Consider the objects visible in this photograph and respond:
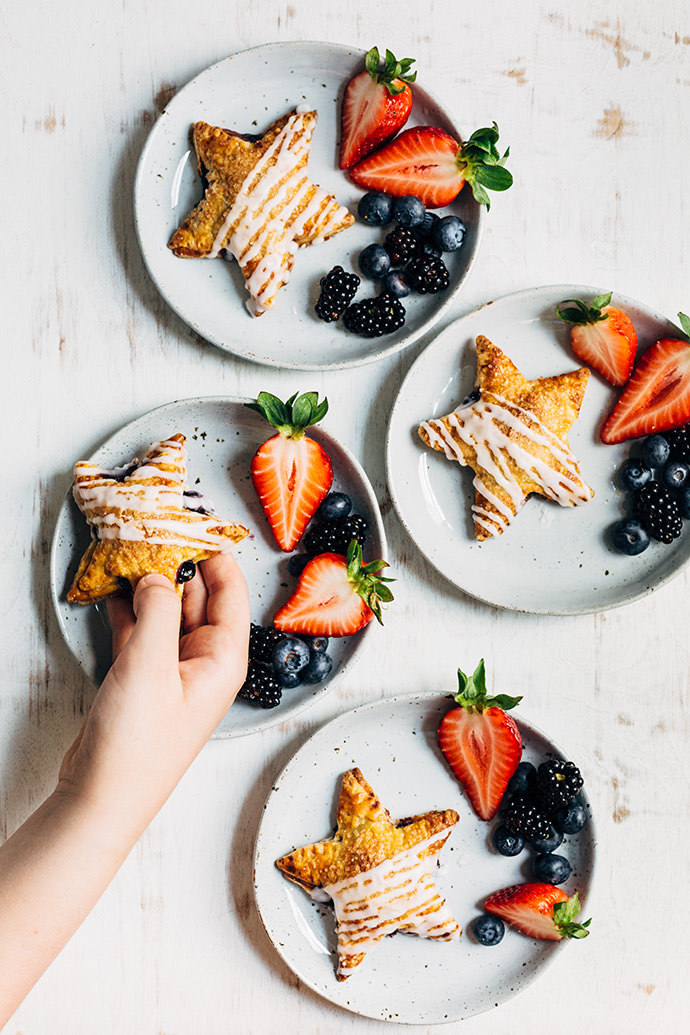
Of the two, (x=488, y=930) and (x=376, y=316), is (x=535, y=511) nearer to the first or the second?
(x=376, y=316)

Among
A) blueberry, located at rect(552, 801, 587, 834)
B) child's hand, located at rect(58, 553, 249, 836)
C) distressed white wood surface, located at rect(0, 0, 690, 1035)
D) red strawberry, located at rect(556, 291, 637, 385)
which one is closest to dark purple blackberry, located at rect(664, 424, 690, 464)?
red strawberry, located at rect(556, 291, 637, 385)

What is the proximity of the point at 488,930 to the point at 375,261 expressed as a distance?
4.53 ft

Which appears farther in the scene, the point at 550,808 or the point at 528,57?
the point at 528,57

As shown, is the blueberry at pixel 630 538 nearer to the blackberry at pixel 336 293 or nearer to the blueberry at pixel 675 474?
the blueberry at pixel 675 474

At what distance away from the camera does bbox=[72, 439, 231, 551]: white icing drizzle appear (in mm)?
1474

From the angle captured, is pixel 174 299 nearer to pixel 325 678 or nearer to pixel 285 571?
pixel 285 571

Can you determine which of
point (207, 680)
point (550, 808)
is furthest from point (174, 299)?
point (550, 808)

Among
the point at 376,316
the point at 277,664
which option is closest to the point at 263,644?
the point at 277,664

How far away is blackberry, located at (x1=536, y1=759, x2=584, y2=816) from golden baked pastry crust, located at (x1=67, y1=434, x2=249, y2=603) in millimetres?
792

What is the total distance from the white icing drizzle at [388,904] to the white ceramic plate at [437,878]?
6 centimetres

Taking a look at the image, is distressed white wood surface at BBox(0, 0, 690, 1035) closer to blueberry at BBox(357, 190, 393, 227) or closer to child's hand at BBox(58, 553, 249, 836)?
blueberry at BBox(357, 190, 393, 227)

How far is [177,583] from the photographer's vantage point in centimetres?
150

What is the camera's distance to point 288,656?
1.56 meters

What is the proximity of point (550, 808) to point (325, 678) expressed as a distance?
0.53 metres
